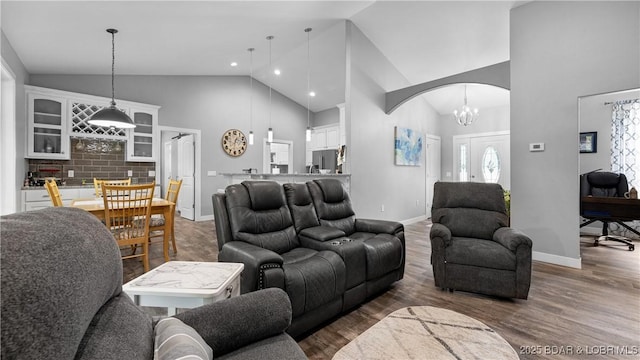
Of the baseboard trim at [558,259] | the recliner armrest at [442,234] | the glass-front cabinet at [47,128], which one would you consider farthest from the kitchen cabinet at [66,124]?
the baseboard trim at [558,259]

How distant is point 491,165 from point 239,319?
7311 mm

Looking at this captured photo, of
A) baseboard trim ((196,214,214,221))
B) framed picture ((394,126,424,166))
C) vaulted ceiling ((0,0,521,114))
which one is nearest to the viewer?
vaulted ceiling ((0,0,521,114))

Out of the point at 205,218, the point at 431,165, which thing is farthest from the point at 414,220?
the point at 205,218

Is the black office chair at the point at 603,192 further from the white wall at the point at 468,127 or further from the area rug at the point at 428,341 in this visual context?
the area rug at the point at 428,341

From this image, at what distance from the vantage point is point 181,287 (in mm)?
1316

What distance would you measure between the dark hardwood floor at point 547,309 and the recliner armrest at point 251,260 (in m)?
0.56

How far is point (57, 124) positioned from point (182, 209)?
296 centimetres

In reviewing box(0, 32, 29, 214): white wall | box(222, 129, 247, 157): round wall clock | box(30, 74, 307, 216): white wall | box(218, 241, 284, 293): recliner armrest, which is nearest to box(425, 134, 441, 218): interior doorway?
box(30, 74, 307, 216): white wall

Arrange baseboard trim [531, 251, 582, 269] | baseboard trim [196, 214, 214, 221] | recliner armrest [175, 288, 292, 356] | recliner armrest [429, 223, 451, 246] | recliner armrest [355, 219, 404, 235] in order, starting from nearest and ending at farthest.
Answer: recliner armrest [175, 288, 292, 356] < recliner armrest [429, 223, 451, 246] < recliner armrest [355, 219, 404, 235] < baseboard trim [531, 251, 582, 269] < baseboard trim [196, 214, 214, 221]

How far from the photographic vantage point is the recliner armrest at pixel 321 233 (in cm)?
244

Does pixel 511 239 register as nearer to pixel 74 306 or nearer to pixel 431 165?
pixel 74 306

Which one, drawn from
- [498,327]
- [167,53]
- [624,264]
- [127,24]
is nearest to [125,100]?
[167,53]

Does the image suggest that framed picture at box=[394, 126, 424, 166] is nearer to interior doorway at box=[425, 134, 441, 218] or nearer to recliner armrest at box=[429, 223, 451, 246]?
interior doorway at box=[425, 134, 441, 218]

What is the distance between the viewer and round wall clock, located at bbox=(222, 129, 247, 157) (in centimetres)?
655
